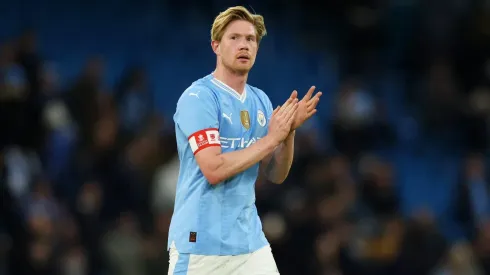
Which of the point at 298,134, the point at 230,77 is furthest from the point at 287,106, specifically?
the point at 298,134

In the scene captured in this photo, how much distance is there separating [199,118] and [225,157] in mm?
245

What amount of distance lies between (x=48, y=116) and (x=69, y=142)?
1.25 feet

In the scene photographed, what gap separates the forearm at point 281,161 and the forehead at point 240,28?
63cm

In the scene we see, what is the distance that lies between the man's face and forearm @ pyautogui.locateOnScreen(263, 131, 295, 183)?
514mm

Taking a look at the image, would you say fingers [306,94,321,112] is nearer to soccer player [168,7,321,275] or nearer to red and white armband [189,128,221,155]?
soccer player [168,7,321,275]

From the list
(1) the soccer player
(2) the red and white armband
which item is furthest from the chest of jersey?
(2) the red and white armband

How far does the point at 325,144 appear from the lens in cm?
1206

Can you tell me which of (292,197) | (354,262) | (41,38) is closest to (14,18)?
(41,38)

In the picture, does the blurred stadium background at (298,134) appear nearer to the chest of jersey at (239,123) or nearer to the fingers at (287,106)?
the chest of jersey at (239,123)

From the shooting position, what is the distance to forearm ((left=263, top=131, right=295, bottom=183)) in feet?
17.7

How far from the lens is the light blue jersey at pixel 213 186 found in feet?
16.2

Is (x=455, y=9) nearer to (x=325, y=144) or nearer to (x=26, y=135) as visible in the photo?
(x=325, y=144)

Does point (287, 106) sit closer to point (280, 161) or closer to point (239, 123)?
point (239, 123)

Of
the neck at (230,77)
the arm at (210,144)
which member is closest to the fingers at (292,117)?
the arm at (210,144)
